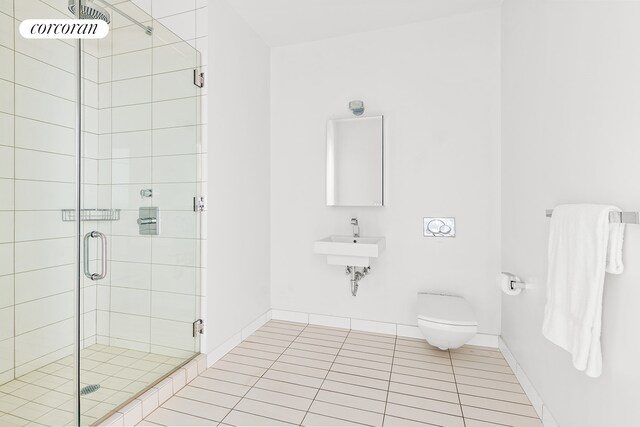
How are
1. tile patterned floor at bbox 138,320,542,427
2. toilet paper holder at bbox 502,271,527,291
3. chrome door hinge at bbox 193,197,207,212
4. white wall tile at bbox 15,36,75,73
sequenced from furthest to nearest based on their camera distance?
1. chrome door hinge at bbox 193,197,207,212
2. toilet paper holder at bbox 502,271,527,291
3. tile patterned floor at bbox 138,320,542,427
4. white wall tile at bbox 15,36,75,73

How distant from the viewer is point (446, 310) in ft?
6.90

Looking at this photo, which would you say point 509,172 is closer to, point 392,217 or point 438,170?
point 438,170

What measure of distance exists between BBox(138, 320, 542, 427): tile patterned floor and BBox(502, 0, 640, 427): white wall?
0.24m

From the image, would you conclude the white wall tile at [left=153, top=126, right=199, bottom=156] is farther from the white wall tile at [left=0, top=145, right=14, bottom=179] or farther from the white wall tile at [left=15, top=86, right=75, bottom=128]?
the white wall tile at [left=0, top=145, right=14, bottom=179]

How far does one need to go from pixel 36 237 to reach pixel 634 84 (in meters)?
2.37

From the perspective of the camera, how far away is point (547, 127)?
5.10 feet

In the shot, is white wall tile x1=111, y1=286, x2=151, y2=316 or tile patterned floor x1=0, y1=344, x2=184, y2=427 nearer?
tile patterned floor x1=0, y1=344, x2=184, y2=427

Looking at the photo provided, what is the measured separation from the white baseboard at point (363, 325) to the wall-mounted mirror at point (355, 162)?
0.98m

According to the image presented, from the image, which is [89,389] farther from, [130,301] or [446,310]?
[446,310]

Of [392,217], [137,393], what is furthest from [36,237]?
[392,217]

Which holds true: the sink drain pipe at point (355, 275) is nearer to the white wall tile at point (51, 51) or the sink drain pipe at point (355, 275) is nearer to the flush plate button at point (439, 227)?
the flush plate button at point (439, 227)

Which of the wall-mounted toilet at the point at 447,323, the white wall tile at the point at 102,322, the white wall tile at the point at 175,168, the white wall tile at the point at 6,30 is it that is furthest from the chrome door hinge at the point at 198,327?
the white wall tile at the point at 6,30

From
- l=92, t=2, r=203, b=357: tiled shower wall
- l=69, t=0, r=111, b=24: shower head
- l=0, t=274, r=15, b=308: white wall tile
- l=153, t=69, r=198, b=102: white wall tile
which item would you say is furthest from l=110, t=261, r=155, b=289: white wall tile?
l=69, t=0, r=111, b=24: shower head

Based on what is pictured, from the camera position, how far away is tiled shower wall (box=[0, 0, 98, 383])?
1.42m
